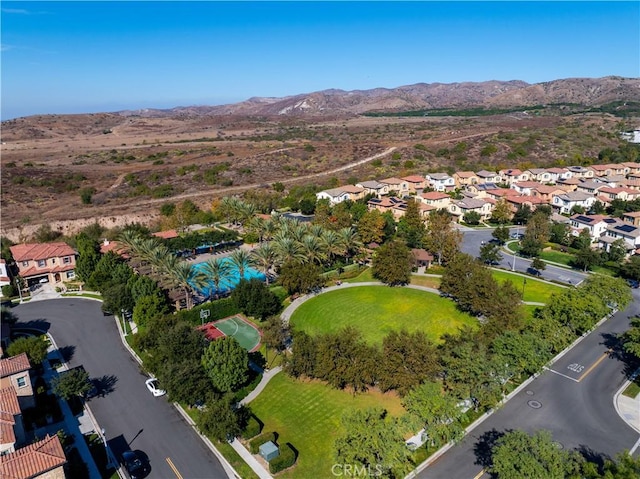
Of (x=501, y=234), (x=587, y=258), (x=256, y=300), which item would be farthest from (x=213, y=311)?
(x=587, y=258)

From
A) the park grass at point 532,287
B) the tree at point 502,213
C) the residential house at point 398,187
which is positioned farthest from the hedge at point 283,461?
the residential house at point 398,187

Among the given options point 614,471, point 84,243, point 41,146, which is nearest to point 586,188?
point 614,471

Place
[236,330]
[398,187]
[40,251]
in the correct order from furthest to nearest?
1. [398,187]
2. [40,251]
3. [236,330]

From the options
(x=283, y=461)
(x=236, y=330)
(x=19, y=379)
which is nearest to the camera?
(x=283, y=461)

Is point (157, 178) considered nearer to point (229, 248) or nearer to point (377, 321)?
point (229, 248)

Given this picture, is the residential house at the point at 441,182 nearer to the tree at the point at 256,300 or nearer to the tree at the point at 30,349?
the tree at the point at 256,300

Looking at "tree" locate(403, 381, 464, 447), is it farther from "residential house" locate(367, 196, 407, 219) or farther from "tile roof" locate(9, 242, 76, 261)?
"residential house" locate(367, 196, 407, 219)

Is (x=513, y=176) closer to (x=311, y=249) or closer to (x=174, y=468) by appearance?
(x=311, y=249)

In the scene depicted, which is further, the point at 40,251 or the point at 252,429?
the point at 40,251
